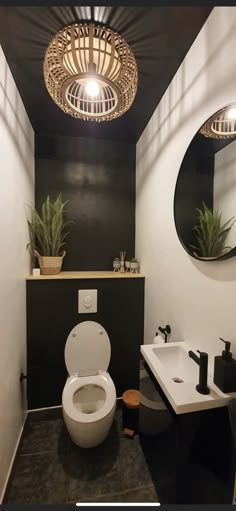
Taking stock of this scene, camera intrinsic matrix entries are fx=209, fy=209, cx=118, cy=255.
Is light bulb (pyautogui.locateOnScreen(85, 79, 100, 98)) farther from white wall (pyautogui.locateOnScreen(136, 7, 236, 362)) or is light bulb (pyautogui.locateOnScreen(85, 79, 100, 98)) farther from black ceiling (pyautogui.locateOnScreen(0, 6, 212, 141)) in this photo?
white wall (pyautogui.locateOnScreen(136, 7, 236, 362))

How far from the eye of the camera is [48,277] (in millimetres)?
1731

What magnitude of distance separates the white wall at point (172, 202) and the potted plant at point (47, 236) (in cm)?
76

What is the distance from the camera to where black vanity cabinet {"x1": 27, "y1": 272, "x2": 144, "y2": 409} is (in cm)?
172

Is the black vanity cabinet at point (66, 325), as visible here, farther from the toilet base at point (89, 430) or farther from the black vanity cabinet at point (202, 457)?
the black vanity cabinet at point (202, 457)

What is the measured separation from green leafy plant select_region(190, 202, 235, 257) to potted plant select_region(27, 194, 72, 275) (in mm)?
1154

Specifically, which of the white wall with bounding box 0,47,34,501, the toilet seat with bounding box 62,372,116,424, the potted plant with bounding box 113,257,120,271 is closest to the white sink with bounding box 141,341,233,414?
the toilet seat with bounding box 62,372,116,424

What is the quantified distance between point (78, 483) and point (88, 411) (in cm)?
38

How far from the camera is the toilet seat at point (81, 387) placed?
1276 millimetres

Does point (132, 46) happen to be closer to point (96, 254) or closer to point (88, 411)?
point (96, 254)

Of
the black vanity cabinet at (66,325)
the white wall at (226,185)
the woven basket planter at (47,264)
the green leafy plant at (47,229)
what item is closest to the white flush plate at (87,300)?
the black vanity cabinet at (66,325)

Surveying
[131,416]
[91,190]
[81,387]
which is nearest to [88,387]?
[81,387]

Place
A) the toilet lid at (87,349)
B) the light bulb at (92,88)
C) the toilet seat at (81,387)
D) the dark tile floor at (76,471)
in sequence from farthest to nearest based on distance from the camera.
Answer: the toilet lid at (87,349) < the toilet seat at (81,387) < the dark tile floor at (76,471) < the light bulb at (92,88)

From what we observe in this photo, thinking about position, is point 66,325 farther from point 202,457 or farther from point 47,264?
point 202,457

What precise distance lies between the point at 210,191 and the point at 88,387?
1.60 m
